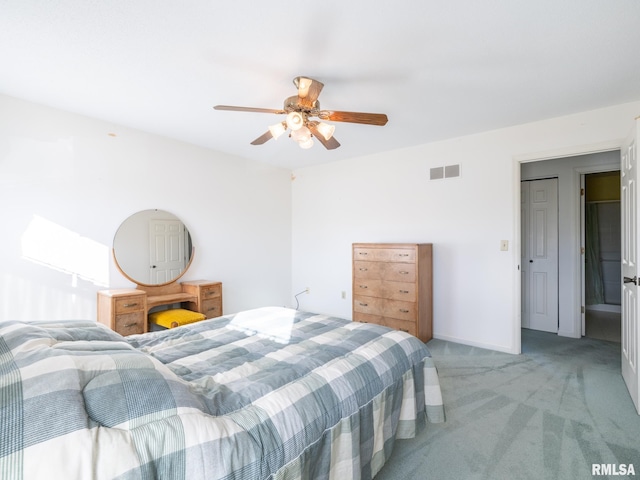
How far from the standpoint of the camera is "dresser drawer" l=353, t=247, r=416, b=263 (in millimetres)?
3521

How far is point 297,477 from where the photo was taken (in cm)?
109

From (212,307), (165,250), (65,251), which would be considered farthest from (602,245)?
(65,251)

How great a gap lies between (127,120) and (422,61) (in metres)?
2.83

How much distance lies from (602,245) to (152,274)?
7140 mm

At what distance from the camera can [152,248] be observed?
11.7 feet

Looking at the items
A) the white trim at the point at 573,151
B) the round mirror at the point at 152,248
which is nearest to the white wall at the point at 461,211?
A: the white trim at the point at 573,151

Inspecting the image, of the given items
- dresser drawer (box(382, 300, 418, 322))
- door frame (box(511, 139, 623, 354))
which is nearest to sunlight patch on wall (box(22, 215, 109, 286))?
dresser drawer (box(382, 300, 418, 322))

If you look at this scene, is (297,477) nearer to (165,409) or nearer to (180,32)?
(165,409)

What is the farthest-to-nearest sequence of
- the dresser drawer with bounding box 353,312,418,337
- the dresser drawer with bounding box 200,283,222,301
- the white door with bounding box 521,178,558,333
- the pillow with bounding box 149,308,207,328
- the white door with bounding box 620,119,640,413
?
1. the white door with bounding box 521,178,558,333
2. the dresser drawer with bounding box 200,283,222,301
3. the dresser drawer with bounding box 353,312,418,337
4. the pillow with bounding box 149,308,207,328
5. the white door with bounding box 620,119,640,413

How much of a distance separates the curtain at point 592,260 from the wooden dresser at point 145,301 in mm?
6018

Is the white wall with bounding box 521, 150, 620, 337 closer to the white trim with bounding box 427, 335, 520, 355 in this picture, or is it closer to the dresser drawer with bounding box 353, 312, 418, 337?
the white trim with bounding box 427, 335, 520, 355

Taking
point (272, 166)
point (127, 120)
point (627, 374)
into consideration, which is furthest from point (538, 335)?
Answer: point (127, 120)

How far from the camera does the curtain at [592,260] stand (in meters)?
5.28

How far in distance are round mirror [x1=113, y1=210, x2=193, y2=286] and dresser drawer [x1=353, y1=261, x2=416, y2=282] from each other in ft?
6.96
